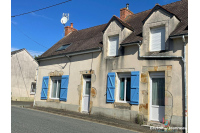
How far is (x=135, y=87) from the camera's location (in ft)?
28.5

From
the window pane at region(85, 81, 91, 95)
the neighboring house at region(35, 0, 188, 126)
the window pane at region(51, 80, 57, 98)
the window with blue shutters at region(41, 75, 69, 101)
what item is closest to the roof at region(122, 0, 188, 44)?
the neighboring house at region(35, 0, 188, 126)

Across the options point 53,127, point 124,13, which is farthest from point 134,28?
point 53,127

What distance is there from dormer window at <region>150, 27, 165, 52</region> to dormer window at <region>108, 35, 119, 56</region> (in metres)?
2.09

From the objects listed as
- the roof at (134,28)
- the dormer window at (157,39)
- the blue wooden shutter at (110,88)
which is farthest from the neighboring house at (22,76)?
the dormer window at (157,39)

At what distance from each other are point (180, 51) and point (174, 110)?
7.93ft

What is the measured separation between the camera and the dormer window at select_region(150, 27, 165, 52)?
8.34 m

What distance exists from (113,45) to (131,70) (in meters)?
2.02

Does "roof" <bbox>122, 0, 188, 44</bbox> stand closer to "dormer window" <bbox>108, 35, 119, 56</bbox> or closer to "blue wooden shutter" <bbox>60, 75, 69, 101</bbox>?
"dormer window" <bbox>108, 35, 119, 56</bbox>

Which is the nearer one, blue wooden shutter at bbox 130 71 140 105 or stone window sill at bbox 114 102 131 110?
blue wooden shutter at bbox 130 71 140 105

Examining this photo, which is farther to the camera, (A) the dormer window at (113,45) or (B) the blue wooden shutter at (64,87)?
(B) the blue wooden shutter at (64,87)

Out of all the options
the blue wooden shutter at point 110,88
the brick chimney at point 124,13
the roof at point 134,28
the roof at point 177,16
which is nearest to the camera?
the roof at point 177,16

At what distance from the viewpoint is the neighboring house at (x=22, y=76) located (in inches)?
850

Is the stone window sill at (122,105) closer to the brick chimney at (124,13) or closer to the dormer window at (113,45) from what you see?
the dormer window at (113,45)

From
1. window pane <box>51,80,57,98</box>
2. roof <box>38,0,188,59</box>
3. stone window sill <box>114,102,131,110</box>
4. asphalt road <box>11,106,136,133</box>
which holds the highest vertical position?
roof <box>38,0,188,59</box>
